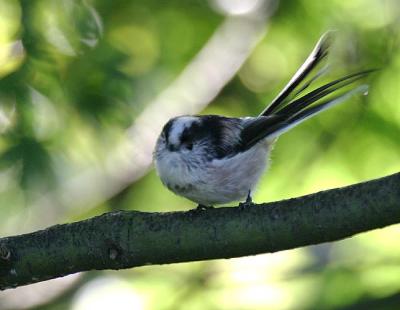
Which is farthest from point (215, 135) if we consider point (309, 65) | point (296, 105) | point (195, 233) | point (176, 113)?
point (176, 113)

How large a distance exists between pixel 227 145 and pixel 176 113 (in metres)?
1.30

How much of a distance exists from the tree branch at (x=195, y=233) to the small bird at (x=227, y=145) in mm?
614

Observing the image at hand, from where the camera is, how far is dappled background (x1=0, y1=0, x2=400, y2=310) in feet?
12.2

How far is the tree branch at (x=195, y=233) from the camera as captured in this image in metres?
2.47

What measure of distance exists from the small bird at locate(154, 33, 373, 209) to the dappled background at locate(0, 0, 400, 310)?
45 centimetres

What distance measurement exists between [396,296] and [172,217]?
1.67 m

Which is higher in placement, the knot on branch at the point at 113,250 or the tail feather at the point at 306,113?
the tail feather at the point at 306,113

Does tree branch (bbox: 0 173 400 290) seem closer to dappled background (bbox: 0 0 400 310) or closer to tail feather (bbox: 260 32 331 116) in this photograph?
dappled background (bbox: 0 0 400 310)

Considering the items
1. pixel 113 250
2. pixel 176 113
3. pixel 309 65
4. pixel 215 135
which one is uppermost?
pixel 176 113

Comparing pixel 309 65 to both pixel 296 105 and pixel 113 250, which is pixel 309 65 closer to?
pixel 296 105

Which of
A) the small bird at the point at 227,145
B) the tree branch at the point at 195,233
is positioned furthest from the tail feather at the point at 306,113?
the tree branch at the point at 195,233

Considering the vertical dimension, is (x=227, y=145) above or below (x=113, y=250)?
above

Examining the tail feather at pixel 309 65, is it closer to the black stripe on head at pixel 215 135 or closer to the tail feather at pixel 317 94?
the tail feather at pixel 317 94

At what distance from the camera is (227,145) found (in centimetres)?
356
